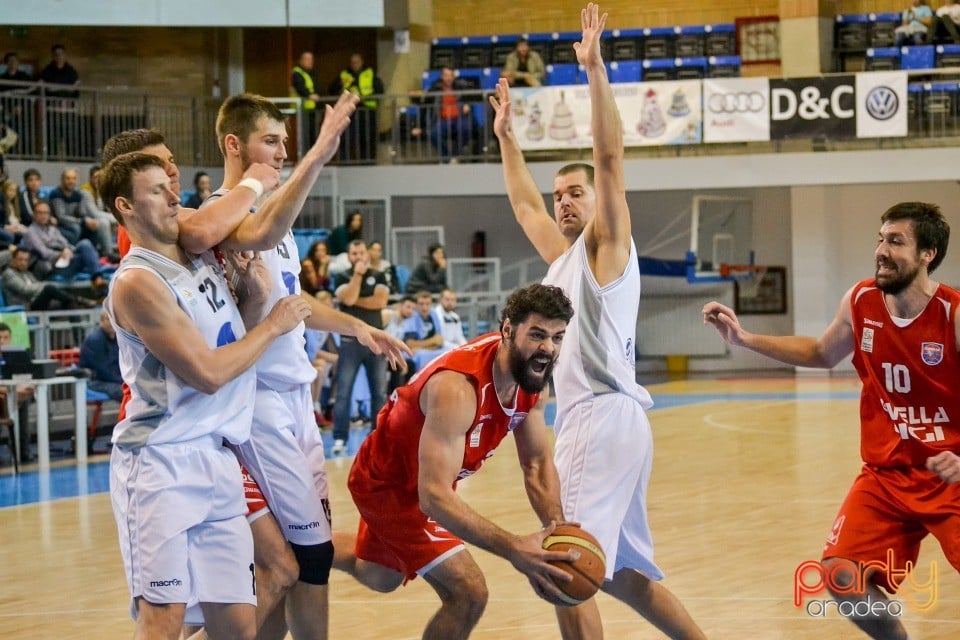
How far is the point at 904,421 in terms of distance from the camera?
196 inches

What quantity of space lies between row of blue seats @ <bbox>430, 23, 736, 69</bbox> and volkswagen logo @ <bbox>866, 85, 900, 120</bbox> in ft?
Answer: 11.2

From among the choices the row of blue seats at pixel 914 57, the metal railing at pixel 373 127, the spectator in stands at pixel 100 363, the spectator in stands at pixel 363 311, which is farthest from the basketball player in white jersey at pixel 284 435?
the row of blue seats at pixel 914 57

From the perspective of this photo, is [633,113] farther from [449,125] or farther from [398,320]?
[398,320]

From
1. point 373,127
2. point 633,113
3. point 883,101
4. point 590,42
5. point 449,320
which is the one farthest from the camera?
point 373,127

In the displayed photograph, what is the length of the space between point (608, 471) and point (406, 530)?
75 cm

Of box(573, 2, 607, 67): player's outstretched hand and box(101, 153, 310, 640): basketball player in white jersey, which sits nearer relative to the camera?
box(101, 153, 310, 640): basketball player in white jersey

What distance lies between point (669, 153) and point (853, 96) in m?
2.79

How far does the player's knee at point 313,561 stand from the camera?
4762 millimetres

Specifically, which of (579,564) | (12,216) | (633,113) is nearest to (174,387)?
(579,564)

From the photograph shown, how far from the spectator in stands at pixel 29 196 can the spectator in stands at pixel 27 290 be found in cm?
121

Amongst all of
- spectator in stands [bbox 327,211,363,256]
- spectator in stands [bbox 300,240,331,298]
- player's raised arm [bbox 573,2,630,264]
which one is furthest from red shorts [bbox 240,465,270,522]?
spectator in stands [bbox 327,211,363,256]

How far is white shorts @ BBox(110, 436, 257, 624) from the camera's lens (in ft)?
13.4

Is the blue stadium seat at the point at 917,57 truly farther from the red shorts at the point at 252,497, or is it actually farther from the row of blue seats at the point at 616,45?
the red shorts at the point at 252,497

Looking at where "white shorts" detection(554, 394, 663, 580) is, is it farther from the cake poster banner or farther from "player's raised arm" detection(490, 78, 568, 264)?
the cake poster banner
